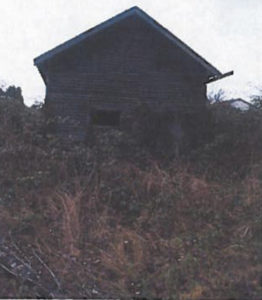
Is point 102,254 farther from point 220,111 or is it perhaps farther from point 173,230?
point 220,111

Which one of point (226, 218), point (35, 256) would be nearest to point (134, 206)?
point (226, 218)

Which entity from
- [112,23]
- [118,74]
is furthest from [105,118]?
[112,23]

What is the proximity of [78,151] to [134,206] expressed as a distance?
3.68m

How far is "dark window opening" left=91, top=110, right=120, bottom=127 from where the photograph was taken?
1650 centimetres

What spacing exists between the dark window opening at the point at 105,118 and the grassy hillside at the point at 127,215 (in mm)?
937

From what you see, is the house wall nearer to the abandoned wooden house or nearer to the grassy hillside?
the abandoned wooden house

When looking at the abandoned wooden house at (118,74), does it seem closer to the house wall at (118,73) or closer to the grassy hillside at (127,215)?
the house wall at (118,73)

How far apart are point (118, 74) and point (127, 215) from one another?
6.64 metres

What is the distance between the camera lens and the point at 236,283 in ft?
22.6

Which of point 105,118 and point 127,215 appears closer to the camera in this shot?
point 127,215

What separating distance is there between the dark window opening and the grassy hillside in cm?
94

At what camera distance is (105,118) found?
57.7ft

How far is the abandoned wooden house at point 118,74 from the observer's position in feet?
52.1

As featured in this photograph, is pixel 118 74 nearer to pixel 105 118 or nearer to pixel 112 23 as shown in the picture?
pixel 112 23
